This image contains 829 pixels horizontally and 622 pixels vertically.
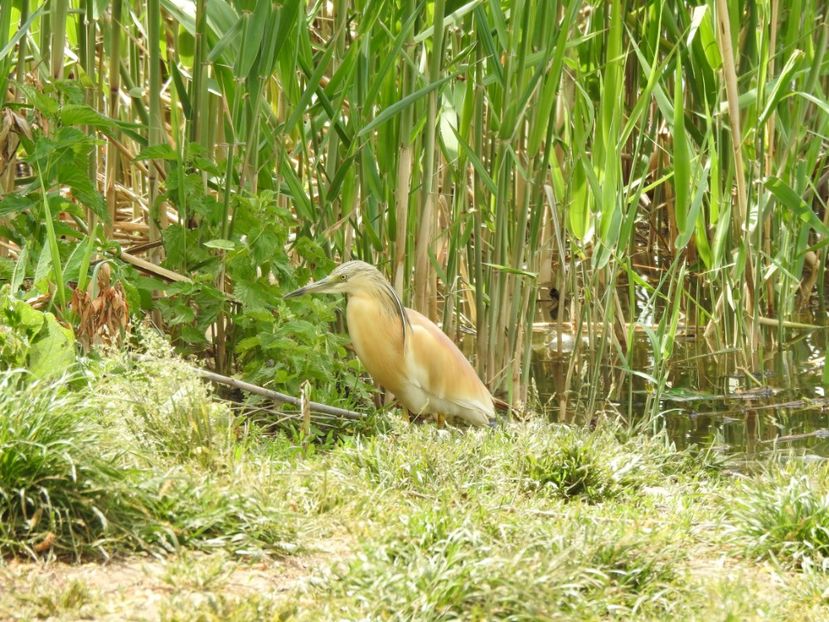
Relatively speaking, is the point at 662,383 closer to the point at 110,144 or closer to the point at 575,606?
the point at 575,606

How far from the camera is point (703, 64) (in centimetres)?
557

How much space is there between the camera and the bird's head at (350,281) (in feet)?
16.0

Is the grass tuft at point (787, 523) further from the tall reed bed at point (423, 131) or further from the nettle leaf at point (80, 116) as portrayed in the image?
the nettle leaf at point (80, 116)

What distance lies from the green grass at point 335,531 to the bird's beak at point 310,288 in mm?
1030

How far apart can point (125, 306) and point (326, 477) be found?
108 cm

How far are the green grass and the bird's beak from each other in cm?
103

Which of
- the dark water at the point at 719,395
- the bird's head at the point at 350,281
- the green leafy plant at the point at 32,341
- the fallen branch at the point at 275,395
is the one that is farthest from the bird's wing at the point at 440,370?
the green leafy plant at the point at 32,341

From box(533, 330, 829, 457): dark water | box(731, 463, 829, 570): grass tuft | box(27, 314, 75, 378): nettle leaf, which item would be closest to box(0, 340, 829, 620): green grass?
box(731, 463, 829, 570): grass tuft

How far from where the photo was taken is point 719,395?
20.5ft

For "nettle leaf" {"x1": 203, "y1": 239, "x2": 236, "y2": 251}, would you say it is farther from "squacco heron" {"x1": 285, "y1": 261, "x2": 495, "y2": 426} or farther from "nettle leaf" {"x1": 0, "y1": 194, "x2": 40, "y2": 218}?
"nettle leaf" {"x1": 0, "y1": 194, "x2": 40, "y2": 218}

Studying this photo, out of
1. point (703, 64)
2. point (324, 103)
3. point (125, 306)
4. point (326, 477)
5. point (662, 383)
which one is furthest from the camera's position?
point (703, 64)

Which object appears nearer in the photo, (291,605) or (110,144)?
(291,605)

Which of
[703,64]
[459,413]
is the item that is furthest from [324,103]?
[703,64]

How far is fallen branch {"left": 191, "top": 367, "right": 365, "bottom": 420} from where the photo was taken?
14.3ft
